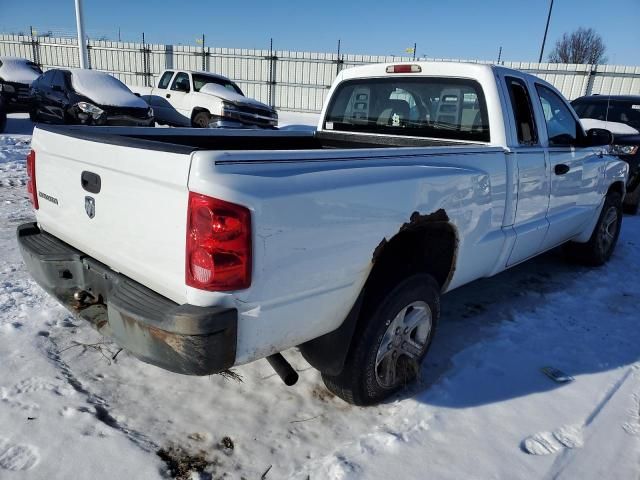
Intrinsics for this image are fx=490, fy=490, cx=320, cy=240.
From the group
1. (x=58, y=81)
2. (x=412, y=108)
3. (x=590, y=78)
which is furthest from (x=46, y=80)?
(x=590, y=78)

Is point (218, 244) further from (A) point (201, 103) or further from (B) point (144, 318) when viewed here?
(A) point (201, 103)

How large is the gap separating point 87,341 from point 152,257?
1.48 meters

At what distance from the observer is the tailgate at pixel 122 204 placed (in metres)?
1.94

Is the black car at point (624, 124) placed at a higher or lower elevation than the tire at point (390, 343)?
higher

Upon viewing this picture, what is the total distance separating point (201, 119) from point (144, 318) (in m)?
11.9

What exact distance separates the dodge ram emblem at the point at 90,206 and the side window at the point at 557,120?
3285 millimetres

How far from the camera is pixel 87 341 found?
125 inches

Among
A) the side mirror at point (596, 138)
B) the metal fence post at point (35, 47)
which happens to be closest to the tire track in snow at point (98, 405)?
the side mirror at point (596, 138)

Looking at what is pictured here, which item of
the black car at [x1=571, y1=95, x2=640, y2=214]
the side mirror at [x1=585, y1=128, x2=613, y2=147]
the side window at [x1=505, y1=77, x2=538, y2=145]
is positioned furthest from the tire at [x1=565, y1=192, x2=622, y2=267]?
the black car at [x1=571, y1=95, x2=640, y2=214]

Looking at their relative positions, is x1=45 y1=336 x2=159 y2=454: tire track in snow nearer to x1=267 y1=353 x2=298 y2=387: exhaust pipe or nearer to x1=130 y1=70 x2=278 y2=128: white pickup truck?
x1=267 y1=353 x2=298 y2=387: exhaust pipe

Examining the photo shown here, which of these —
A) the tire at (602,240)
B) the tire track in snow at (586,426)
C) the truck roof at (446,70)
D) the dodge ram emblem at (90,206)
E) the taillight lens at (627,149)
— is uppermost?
the truck roof at (446,70)

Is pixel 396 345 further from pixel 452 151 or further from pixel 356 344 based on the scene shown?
pixel 452 151

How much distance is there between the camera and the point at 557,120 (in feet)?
13.5

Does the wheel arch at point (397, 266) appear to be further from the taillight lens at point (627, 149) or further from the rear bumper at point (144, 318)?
the taillight lens at point (627, 149)
